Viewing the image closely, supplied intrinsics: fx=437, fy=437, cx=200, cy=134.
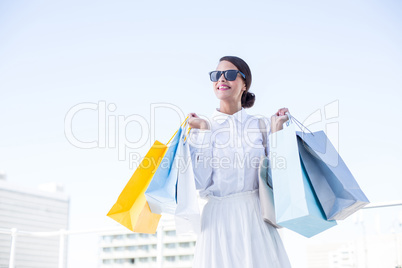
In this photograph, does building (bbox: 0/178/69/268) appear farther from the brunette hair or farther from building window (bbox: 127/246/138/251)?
the brunette hair

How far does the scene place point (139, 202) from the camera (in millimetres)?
2035

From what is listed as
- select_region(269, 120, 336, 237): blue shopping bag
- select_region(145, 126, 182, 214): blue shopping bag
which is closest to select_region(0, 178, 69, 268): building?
select_region(145, 126, 182, 214): blue shopping bag

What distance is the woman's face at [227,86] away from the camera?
214 centimetres

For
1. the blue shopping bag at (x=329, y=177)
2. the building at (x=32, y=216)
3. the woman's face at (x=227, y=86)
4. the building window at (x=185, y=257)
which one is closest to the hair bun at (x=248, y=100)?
the woman's face at (x=227, y=86)

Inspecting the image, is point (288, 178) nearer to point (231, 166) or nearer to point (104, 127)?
point (231, 166)

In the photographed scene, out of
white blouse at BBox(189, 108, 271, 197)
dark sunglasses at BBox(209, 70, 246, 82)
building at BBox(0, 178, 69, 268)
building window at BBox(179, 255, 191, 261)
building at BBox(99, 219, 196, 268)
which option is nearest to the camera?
white blouse at BBox(189, 108, 271, 197)

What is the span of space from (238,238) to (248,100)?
77 cm

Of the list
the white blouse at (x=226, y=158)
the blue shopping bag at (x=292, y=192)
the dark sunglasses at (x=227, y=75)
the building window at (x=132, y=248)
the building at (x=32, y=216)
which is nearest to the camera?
the blue shopping bag at (x=292, y=192)

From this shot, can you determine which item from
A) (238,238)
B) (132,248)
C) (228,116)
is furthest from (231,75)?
(132,248)

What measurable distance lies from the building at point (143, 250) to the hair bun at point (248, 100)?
8643 cm

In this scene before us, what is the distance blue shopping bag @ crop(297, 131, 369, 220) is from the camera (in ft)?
5.87

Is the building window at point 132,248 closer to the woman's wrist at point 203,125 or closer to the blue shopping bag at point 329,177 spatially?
the woman's wrist at point 203,125

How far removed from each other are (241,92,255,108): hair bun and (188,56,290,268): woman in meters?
0.08

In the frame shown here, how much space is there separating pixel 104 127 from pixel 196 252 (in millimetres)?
1555
